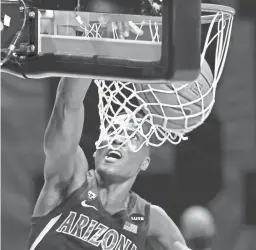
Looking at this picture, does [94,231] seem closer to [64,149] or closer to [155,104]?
[64,149]

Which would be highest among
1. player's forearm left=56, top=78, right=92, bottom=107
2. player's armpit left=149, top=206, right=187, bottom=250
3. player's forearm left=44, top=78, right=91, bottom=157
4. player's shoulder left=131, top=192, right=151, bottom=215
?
player's forearm left=56, top=78, right=92, bottom=107

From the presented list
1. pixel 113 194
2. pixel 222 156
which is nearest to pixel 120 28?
pixel 222 156

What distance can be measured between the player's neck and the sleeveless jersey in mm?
16

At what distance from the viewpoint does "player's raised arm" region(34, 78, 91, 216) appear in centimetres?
252

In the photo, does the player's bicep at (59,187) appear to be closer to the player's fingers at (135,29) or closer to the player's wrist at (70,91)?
the player's wrist at (70,91)

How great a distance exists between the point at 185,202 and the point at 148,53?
1.27 m

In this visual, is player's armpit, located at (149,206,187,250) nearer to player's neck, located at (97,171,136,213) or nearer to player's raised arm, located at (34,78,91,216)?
player's neck, located at (97,171,136,213)

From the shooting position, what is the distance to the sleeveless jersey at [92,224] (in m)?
2.51

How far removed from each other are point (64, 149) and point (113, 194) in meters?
0.22

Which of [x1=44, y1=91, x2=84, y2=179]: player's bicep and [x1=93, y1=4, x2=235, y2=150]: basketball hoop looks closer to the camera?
[x1=93, y1=4, x2=235, y2=150]: basketball hoop

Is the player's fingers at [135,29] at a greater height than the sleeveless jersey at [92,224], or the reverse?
the player's fingers at [135,29]

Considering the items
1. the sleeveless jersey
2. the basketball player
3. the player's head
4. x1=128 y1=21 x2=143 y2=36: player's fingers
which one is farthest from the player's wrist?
x1=128 y1=21 x2=143 y2=36: player's fingers

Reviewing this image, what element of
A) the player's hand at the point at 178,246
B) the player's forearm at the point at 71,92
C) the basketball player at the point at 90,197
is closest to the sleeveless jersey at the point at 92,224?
the basketball player at the point at 90,197

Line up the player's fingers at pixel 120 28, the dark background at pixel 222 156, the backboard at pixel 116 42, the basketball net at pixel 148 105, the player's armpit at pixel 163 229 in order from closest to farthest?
the backboard at pixel 116 42
the player's fingers at pixel 120 28
the basketball net at pixel 148 105
the dark background at pixel 222 156
the player's armpit at pixel 163 229
